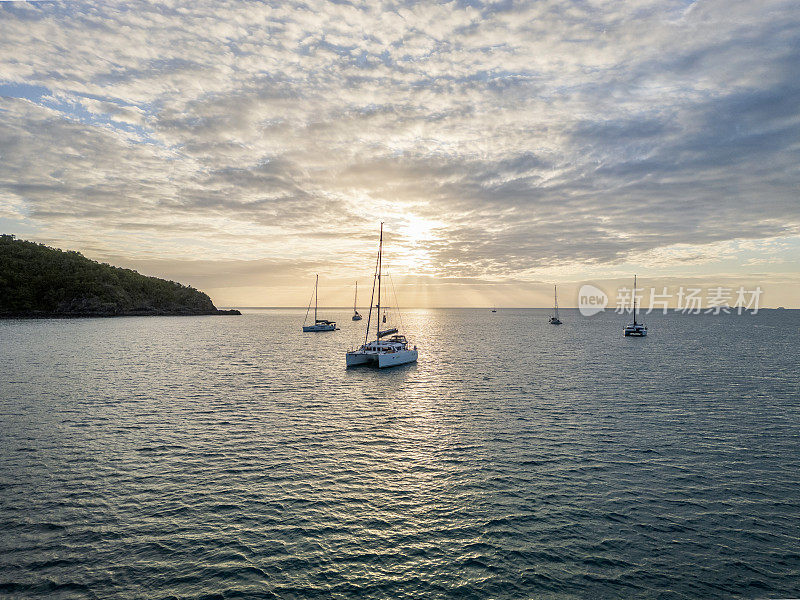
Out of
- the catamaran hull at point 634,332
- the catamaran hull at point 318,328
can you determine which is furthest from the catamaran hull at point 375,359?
the catamaran hull at point 634,332

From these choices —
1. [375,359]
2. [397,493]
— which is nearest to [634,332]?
[375,359]

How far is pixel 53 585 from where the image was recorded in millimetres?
14172

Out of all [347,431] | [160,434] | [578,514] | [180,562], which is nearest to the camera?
[180,562]

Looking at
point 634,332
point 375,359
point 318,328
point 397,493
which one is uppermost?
point 634,332

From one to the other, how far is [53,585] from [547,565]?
704 inches

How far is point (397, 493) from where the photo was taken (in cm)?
2233

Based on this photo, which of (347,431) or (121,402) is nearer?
(347,431)

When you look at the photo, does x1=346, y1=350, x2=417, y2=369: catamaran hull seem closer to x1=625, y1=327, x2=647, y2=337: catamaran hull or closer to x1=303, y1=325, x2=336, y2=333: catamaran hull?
x1=303, y1=325, x2=336, y2=333: catamaran hull

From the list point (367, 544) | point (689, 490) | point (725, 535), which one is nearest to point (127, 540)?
point (367, 544)

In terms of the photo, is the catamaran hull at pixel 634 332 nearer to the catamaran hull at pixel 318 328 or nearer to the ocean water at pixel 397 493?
the ocean water at pixel 397 493

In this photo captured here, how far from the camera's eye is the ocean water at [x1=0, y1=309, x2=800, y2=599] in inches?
593

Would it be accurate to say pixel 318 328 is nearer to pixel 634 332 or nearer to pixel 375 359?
pixel 375 359

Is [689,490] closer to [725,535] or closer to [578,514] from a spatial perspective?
[725,535]

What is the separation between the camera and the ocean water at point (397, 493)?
1505 centimetres
